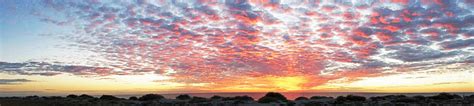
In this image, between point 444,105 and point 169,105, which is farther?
point 169,105

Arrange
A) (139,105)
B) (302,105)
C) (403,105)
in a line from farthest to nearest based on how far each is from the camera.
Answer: (139,105) < (302,105) < (403,105)

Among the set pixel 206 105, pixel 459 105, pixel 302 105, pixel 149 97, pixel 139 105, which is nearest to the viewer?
pixel 459 105

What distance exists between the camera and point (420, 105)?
34031 millimetres

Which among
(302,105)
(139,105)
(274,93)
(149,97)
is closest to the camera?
(302,105)

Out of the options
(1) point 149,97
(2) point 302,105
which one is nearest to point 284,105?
(2) point 302,105

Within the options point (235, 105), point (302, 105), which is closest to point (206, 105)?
point (235, 105)

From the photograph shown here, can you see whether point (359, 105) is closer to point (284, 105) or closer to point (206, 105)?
point (284, 105)

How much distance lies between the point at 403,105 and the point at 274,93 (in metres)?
20.8

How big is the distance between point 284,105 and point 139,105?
53.1ft

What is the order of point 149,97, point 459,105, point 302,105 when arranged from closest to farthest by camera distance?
point 459,105, point 302,105, point 149,97

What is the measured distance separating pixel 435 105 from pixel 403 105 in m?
2.48

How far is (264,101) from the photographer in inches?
1757

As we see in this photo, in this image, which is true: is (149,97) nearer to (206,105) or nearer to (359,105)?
(206,105)

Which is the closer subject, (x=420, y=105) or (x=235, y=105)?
(x=420, y=105)
